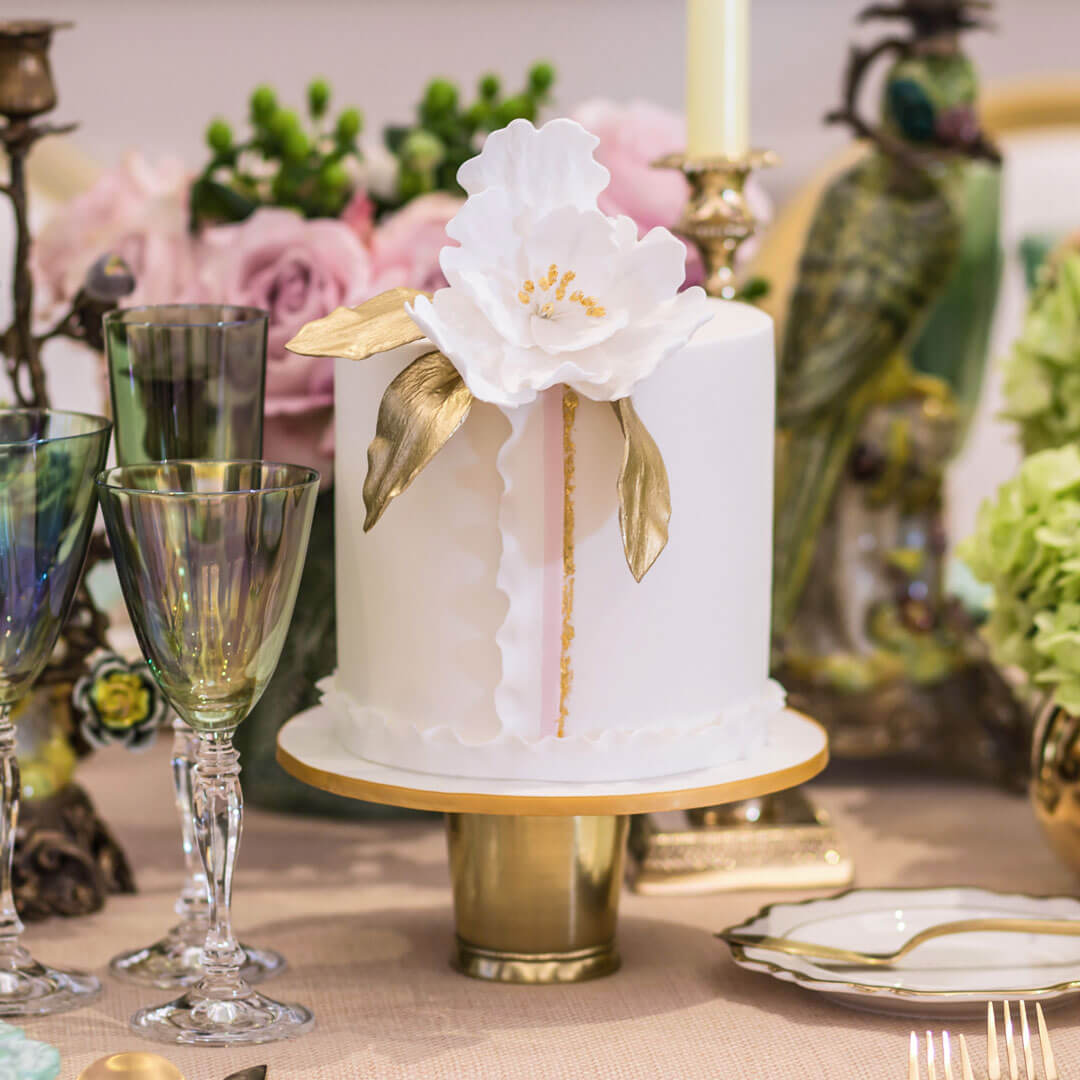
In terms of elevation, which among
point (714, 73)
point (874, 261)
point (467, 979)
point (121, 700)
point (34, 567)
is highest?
point (714, 73)

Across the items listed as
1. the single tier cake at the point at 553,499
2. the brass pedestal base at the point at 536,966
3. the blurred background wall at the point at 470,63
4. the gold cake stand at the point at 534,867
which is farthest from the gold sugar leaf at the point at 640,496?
the blurred background wall at the point at 470,63

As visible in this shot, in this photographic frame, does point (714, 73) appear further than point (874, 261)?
No

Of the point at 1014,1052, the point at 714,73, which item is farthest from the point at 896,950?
the point at 714,73

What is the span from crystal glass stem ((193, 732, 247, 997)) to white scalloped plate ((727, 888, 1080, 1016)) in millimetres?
233

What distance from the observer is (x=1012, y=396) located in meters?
1.00

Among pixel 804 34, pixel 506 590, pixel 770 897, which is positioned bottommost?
pixel 770 897

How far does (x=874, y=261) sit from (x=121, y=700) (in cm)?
56

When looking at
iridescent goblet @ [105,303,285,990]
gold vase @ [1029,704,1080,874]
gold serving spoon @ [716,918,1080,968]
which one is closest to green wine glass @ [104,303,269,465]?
iridescent goblet @ [105,303,285,990]

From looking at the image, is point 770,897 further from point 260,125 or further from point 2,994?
point 260,125

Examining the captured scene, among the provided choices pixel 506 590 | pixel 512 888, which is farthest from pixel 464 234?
pixel 512 888

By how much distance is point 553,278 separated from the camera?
0.66 meters

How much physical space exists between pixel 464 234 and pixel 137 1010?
38 cm

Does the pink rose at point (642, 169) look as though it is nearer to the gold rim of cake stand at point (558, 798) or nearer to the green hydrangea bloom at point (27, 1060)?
the gold rim of cake stand at point (558, 798)

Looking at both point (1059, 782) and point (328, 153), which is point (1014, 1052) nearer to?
point (1059, 782)
